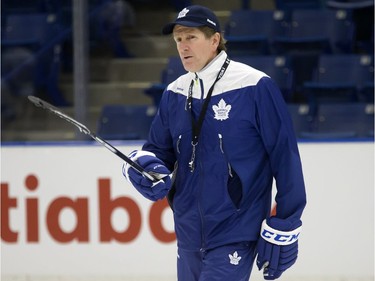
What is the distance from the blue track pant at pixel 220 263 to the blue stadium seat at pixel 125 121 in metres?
3.00

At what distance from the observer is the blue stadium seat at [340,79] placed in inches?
266

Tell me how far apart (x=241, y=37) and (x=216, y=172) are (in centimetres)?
390

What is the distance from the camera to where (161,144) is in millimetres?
3707

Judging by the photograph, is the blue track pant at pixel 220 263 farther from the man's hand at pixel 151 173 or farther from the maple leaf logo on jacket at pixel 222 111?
the maple leaf logo on jacket at pixel 222 111

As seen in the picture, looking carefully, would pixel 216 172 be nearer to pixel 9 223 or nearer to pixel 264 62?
pixel 9 223

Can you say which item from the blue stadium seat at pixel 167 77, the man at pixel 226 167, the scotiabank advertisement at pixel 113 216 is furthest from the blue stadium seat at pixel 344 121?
the man at pixel 226 167

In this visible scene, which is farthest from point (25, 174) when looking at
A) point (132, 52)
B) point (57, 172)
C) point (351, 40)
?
point (351, 40)

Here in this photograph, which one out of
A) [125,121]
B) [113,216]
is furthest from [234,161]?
[125,121]

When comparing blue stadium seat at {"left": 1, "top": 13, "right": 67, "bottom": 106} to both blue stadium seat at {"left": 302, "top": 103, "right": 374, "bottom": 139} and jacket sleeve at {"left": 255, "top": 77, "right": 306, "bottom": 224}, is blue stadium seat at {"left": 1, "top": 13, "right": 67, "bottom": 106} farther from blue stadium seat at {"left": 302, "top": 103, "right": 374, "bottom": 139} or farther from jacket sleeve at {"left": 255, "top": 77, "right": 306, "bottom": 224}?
jacket sleeve at {"left": 255, "top": 77, "right": 306, "bottom": 224}

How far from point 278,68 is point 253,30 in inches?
20.4

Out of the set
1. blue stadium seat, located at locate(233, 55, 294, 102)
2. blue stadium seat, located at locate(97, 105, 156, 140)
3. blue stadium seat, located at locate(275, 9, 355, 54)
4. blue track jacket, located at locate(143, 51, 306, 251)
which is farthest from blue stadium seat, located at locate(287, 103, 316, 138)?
blue track jacket, located at locate(143, 51, 306, 251)

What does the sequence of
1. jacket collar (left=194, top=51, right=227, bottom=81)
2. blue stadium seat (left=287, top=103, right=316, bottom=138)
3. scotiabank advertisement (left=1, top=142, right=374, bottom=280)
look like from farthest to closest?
1. blue stadium seat (left=287, top=103, right=316, bottom=138)
2. scotiabank advertisement (left=1, top=142, right=374, bottom=280)
3. jacket collar (left=194, top=51, right=227, bottom=81)

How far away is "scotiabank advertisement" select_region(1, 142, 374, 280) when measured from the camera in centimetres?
598

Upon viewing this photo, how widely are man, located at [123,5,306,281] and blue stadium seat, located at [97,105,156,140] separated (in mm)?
3004
